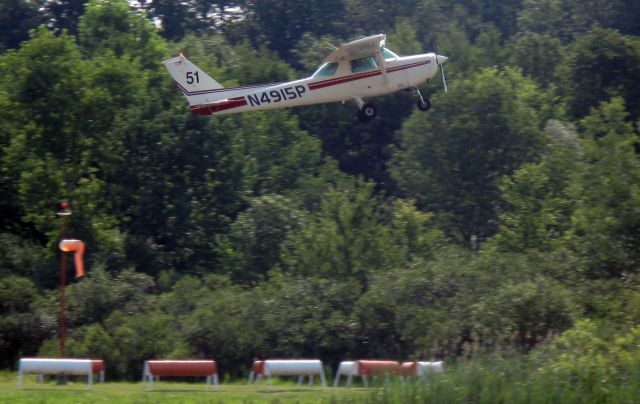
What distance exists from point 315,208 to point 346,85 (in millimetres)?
15926

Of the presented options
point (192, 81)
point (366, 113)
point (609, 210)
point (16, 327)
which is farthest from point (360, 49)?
point (16, 327)

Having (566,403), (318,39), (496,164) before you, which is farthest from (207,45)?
(566,403)

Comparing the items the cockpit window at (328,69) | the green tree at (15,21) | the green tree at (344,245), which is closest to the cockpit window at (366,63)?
the cockpit window at (328,69)

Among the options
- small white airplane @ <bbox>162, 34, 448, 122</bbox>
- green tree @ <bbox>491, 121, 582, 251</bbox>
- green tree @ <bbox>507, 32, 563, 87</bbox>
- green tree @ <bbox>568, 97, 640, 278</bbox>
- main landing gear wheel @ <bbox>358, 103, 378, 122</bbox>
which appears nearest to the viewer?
small white airplane @ <bbox>162, 34, 448, 122</bbox>

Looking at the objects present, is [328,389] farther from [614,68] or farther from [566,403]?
[614,68]

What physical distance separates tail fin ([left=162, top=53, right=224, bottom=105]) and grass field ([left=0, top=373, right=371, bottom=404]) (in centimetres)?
997

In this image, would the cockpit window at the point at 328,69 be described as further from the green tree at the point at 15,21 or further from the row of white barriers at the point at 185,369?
the green tree at the point at 15,21

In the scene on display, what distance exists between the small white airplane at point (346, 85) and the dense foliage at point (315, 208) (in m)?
5.07

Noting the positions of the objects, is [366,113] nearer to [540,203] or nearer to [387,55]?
[387,55]

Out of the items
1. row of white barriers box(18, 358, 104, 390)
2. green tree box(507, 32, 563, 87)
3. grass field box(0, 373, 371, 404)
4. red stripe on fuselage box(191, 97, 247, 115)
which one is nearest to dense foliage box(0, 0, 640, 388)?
green tree box(507, 32, 563, 87)

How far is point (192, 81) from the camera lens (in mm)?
30062

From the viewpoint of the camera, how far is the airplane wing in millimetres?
27969

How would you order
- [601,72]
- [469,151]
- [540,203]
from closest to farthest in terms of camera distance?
[540,203] < [469,151] < [601,72]

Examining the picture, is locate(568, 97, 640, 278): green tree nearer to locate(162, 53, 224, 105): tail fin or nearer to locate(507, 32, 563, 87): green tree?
locate(162, 53, 224, 105): tail fin
